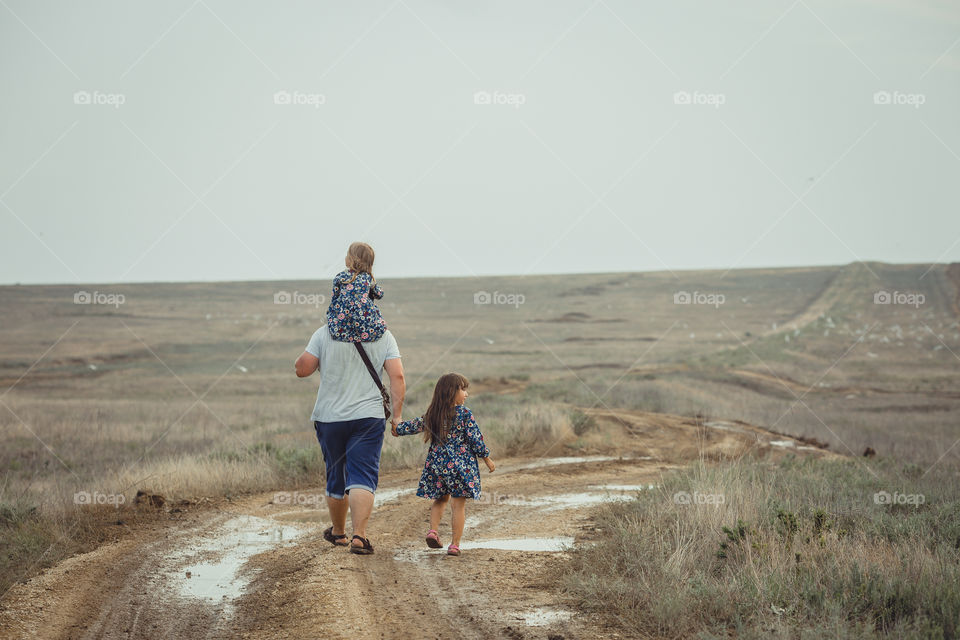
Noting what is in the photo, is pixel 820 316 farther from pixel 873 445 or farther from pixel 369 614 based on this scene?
pixel 369 614

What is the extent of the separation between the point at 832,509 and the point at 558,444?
25.6ft

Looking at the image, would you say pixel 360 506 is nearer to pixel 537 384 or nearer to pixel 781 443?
pixel 781 443

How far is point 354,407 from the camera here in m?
7.27

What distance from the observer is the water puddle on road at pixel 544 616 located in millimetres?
5776

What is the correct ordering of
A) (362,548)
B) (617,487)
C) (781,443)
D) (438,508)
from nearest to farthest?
1. (362,548)
2. (438,508)
3. (617,487)
4. (781,443)

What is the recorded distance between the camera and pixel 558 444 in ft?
53.6

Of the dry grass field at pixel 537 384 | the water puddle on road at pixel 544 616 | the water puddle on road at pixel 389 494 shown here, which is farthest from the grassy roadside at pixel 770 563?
the water puddle on road at pixel 389 494

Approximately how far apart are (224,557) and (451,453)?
7.33ft

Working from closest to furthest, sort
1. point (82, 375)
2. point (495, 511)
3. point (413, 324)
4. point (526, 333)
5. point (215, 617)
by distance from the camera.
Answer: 1. point (215, 617)
2. point (495, 511)
3. point (82, 375)
4. point (526, 333)
5. point (413, 324)

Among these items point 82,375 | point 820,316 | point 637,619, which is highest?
point 820,316

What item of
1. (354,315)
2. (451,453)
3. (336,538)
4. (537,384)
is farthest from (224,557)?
(537,384)

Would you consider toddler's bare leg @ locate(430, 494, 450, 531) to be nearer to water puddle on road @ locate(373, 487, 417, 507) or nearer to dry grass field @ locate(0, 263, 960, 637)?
dry grass field @ locate(0, 263, 960, 637)

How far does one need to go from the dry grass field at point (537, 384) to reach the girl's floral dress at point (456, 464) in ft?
4.33

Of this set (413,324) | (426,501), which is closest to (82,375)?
(413,324)
